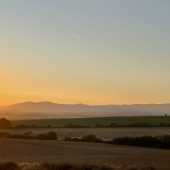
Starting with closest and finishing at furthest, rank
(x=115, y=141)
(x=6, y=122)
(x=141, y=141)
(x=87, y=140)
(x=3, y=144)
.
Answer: (x=3, y=144) → (x=141, y=141) → (x=115, y=141) → (x=87, y=140) → (x=6, y=122)

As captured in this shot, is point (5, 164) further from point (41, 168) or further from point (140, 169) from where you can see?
point (140, 169)

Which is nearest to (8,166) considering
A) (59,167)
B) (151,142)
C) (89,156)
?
(59,167)

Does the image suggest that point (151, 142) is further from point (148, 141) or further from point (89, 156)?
point (89, 156)

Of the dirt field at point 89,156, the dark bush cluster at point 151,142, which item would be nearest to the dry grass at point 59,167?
the dirt field at point 89,156

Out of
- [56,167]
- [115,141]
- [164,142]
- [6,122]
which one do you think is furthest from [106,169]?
[6,122]

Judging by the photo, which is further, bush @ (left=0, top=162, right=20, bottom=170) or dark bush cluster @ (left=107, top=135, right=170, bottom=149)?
dark bush cluster @ (left=107, top=135, right=170, bottom=149)

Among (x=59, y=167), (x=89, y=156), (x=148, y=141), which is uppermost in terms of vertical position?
(x=59, y=167)

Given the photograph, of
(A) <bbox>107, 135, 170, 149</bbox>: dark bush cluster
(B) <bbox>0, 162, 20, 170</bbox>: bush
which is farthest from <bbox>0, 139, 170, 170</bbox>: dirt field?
(A) <bbox>107, 135, 170, 149</bbox>: dark bush cluster

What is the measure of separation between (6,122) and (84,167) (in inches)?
2174

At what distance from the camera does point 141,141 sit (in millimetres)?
30438

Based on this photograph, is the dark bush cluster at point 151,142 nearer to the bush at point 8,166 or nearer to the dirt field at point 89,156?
the dirt field at point 89,156

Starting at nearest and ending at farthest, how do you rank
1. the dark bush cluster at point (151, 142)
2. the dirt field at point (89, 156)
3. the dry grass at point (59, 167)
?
the dry grass at point (59, 167)
the dirt field at point (89, 156)
the dark bush cluster at point (151, 142)

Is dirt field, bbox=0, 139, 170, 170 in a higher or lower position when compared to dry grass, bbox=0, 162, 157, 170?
lower

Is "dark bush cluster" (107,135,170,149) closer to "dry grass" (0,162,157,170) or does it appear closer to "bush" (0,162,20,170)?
"dry grass" (0,162,157,170)
